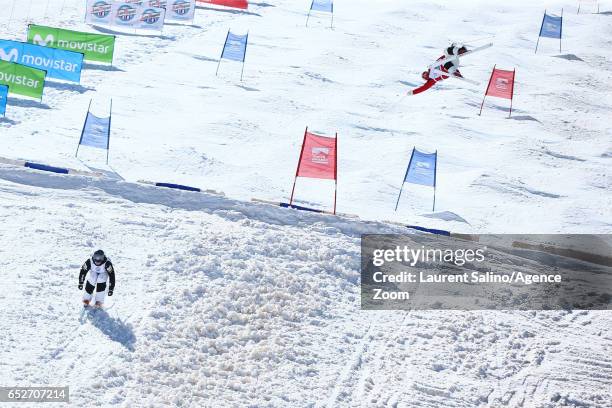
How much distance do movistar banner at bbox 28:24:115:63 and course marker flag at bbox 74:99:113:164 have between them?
26.0 ft

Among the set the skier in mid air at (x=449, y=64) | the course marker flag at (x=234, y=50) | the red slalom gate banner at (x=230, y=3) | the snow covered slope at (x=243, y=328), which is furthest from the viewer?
the red slalom gate banner at (x=230, y=3)

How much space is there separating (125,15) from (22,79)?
951 cm

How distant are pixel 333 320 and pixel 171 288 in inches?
93.6

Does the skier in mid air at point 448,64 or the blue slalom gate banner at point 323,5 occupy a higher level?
the skier in mid air at point 448,64

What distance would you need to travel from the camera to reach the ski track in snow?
12.0 meters

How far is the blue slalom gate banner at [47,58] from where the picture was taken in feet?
78.1

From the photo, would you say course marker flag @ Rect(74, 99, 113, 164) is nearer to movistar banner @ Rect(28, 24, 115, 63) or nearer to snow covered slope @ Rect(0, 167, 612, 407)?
snow covered slope @ Rect(0, 167, 612, 407)

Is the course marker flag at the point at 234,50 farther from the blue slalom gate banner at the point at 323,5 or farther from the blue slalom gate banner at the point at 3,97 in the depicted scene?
the blue slalom gate banner at the point at 323,5

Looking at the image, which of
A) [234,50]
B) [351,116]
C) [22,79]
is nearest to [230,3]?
[234,50]

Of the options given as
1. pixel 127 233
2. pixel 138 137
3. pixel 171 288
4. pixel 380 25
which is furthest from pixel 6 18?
pixel 171 288

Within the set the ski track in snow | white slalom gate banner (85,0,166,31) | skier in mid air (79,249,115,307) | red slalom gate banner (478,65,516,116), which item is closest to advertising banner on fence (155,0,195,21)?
white slalom gate banner (85,0,166,31)

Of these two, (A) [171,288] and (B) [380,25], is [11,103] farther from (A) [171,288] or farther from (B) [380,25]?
(B) [380,25]

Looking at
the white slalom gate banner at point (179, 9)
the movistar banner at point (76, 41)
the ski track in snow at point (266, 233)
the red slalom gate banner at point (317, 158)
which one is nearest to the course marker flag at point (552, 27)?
the ski track in snow at point (266, 233)

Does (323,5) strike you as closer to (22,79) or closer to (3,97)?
(22,79)
